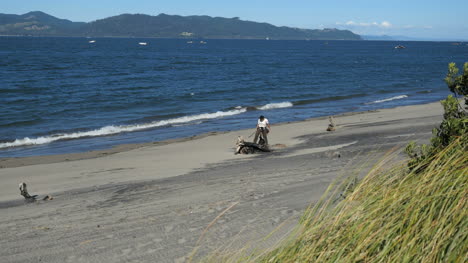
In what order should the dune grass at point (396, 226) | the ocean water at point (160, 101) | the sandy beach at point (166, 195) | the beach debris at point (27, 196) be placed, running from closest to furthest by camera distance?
the dune grass at point (396, 226), the sandy beach at point (166, 195), the beach debris at point (27, 196), the ocean water at point (160, 101)

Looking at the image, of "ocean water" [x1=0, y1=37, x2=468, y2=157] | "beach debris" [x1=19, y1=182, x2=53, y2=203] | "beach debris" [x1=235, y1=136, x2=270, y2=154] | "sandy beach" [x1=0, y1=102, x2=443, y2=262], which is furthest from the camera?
"ocean water" [x1=0, y1=37, x2=468, y2=157]

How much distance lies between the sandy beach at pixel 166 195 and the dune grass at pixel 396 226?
1.85 ft

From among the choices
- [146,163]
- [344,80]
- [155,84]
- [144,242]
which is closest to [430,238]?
[144,242]

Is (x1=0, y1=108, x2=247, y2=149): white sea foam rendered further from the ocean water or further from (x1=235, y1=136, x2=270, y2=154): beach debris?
(x1=235, y1=136, x2=270, y2=154): beach debris

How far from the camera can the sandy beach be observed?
25.3ft

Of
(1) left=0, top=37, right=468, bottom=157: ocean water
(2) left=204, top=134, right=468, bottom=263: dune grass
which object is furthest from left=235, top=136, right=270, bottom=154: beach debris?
(2) left=204, top=134, right=468, bottom=263: dune grass

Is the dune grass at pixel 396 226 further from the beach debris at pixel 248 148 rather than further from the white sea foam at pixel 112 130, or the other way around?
the white sea foam at pixel 112 130

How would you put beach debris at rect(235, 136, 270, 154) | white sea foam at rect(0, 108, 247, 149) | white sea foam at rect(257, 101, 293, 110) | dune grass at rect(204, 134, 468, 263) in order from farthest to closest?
white sea foam at rect(257, 101, 293, 110)
white sea foam at rect(0, 108, 247, 149)
beach debris at rect(235, 136, 270, 154)
dune grass at rect(204, 134, 468, 263)

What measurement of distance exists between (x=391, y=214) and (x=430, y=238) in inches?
12.1

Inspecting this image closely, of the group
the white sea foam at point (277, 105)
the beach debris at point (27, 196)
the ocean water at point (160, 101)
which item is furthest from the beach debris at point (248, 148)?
the white sea foam at point (277, 105)

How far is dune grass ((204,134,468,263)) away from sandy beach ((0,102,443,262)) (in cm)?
56

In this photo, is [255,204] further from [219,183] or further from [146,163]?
[146,163]

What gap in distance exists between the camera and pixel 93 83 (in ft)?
155

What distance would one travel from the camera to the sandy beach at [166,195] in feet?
25.3
